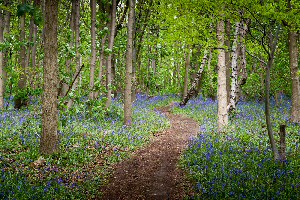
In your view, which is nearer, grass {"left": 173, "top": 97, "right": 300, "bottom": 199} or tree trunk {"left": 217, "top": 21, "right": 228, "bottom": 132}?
grass {"left": 173, "top": 97, "right": 300, "bottom": 199}

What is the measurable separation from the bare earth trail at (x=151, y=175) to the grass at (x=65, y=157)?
1.23 feet

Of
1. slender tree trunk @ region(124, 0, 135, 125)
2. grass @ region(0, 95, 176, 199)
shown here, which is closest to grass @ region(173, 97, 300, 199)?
grass @ region(0, 95, 176, 199)

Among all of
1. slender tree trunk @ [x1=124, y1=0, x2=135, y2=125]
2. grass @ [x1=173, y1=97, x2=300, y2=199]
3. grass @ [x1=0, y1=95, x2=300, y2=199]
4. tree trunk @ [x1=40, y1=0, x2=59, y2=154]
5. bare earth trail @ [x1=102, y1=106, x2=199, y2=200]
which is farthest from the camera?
slender tree trunk @ [x1=124, y1=0, x2=135, y2=125]

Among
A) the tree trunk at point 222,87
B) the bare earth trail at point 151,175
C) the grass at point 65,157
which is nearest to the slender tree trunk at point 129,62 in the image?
the grass at point 65,157

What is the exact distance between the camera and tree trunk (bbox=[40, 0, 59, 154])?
25.5 ft

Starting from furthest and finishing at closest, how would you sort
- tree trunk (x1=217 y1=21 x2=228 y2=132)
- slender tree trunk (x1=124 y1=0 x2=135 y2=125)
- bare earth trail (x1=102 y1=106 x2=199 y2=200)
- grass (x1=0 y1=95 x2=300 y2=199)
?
slender tree trunk (x1=124 y1=0 x2=135 y2=125), tree trunk (x1=217 y1=21 x2=228 y2=132), bare earth trail (x1=102 y1=106 x2=199 y2=200), grass (x1=0 y1=95 x2=300 y2=199)

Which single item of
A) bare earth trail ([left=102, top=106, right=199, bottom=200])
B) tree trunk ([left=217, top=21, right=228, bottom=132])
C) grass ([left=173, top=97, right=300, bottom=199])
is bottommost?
bare earth trail ([left=102, top=106, right=199, bottom=200])

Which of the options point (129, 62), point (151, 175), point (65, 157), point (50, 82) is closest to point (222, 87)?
point (129, 62)

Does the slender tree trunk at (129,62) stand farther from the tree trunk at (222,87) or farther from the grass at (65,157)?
the tree trunk at (222,87)

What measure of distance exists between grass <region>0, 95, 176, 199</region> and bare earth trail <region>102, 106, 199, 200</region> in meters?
0.37

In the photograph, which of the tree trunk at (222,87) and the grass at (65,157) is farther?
the tree trunk at (222,87)

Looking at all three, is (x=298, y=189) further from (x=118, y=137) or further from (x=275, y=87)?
(x=275, y=87)

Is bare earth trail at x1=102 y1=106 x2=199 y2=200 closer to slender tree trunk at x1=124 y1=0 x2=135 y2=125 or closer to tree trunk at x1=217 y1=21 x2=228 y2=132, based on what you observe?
tree trunk at x1=217 y1=21 x2=228 y2=132

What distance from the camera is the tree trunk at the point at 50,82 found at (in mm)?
7777
